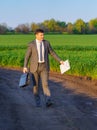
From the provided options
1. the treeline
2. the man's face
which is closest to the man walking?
the man's face

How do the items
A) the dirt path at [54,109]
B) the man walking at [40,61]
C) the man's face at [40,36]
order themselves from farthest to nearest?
the man walking at [40,61] → the man's face at [40,36] → the dirt path at [54,109]

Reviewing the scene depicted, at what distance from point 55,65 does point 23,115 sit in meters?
12.6

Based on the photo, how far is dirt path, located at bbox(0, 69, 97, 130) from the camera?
9195 millimetres

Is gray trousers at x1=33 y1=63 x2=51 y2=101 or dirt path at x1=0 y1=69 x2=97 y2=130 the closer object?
dirt path at x1=0 y1=69 x2=97 y2=130

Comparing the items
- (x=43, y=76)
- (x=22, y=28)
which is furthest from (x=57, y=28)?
(x=43, y=76)

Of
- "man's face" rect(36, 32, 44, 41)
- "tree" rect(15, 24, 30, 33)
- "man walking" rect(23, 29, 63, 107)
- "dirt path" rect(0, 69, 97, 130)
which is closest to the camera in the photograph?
"dirt path" rect(0, 69, 97, 130)

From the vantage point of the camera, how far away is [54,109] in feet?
36.2

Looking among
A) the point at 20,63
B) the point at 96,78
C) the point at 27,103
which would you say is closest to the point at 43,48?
the point at 27,103

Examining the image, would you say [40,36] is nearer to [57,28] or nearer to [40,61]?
[40,61]

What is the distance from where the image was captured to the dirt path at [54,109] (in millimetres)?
9195

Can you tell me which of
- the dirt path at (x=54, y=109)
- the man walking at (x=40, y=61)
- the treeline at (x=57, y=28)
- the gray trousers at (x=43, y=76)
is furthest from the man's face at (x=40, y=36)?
the treeline at (x=57, y=28)

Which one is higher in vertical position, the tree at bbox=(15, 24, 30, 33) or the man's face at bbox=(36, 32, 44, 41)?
the man's face at bbox=(36, 32, 44, 41)

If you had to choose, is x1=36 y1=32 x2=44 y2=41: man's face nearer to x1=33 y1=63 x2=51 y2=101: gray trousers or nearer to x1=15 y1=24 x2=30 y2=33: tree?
x1=33 y1=63 x2=51 y2=101: gray trousers

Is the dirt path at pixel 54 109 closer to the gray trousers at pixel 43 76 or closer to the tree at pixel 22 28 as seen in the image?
the gray trousers at pixel 43 76
